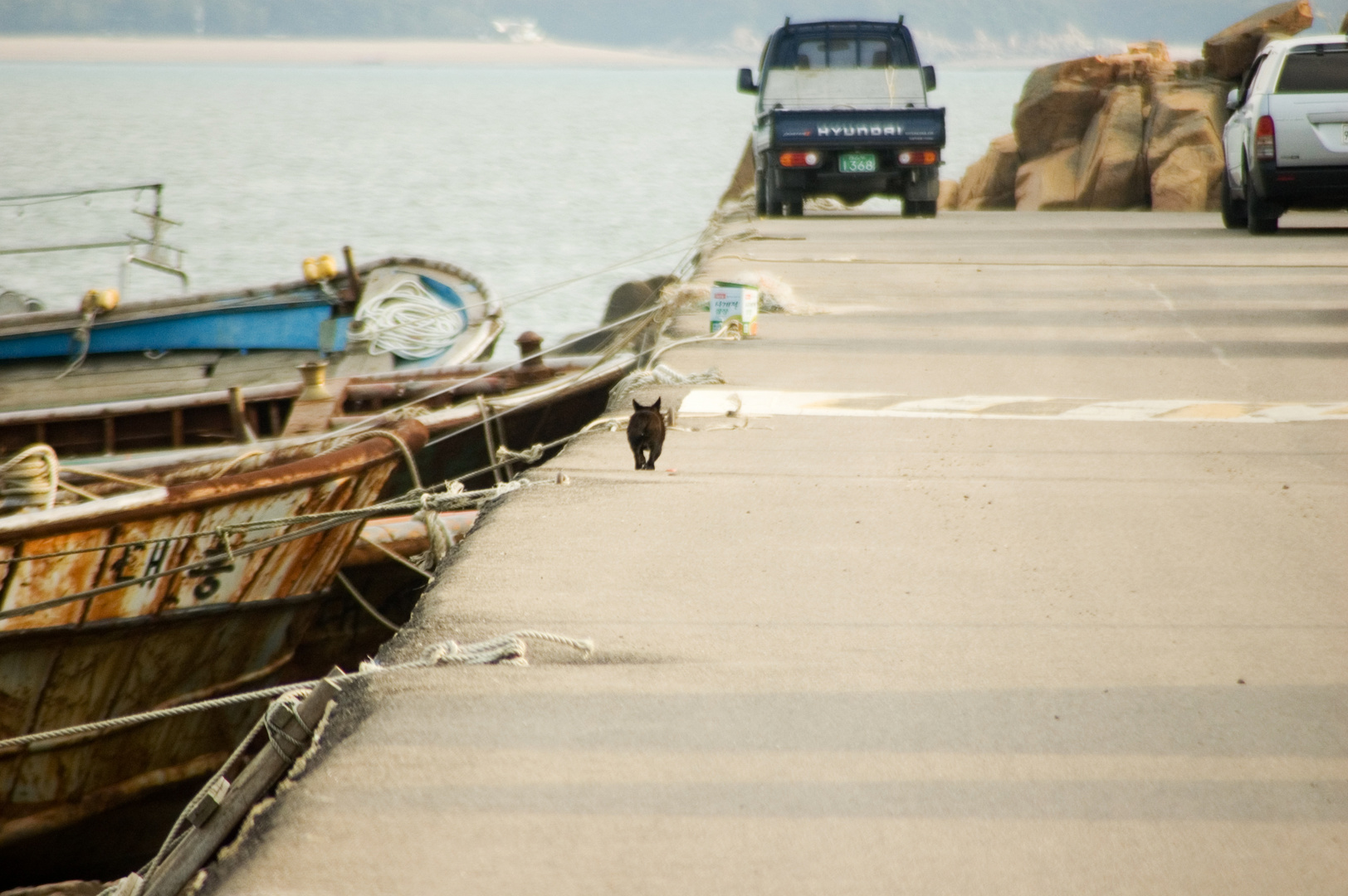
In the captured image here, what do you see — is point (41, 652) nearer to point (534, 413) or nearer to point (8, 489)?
point (8, 489)

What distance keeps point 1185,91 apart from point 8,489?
837 inches

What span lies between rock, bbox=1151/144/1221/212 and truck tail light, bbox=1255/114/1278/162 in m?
7.20

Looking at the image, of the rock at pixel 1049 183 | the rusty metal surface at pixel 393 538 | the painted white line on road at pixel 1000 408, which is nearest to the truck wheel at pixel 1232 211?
the rock at pixel 1049 183

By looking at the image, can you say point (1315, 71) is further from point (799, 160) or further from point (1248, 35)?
point (1248, 35)

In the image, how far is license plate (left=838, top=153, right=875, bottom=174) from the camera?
17.6m

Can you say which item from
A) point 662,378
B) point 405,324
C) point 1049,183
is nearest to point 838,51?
point 1049,183

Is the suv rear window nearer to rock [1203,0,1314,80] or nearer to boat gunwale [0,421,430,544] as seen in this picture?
rock [1203,0,1314,80]

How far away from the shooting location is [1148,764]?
10.2 ft

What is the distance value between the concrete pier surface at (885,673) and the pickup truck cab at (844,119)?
1066 cm

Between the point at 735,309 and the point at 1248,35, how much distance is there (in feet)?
59.1

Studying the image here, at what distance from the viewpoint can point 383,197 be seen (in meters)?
73.1

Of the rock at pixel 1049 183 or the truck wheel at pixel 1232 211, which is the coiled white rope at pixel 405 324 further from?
the rock at pixel 1049 183

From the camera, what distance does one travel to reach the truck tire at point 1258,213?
14645 mm

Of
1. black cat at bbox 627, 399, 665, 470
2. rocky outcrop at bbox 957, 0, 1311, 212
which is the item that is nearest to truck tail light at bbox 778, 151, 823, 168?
rocky outcrop at bbox 957, 0, 1311, 212
